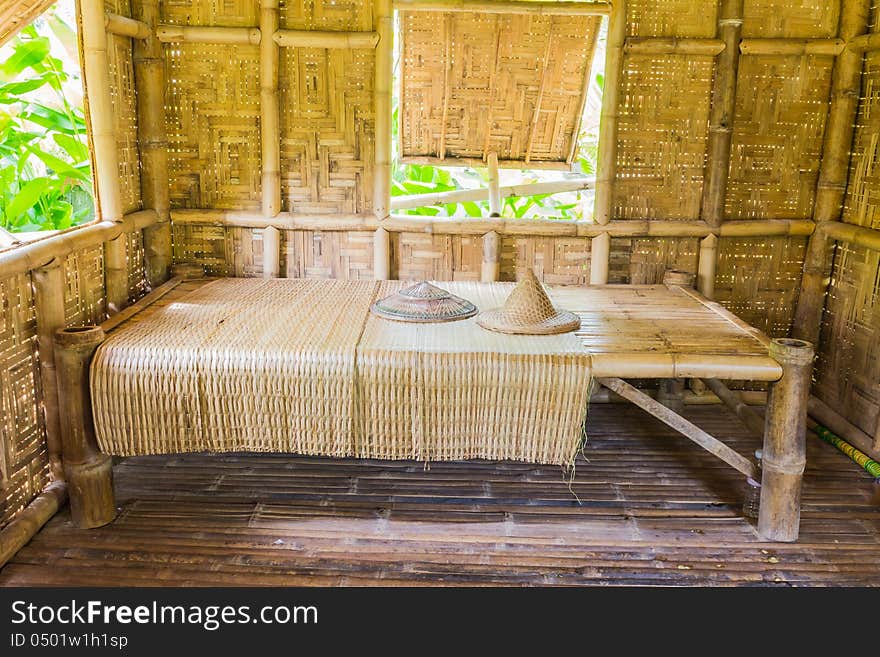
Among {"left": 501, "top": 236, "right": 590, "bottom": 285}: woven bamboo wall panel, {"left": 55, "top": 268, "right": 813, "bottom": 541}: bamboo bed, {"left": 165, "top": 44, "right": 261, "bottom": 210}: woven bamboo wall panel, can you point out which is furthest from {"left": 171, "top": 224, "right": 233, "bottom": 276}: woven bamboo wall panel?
{"left": 501, "top": 236, "right": 590, "bottom": 285}: woven bamboo wall panel

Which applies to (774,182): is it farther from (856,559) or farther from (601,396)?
(856,559)

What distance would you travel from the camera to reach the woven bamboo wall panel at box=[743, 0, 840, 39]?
3885 millimetres

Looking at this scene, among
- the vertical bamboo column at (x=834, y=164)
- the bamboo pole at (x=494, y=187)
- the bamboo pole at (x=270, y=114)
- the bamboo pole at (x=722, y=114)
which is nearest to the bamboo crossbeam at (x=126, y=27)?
the bamboo pole at (x=270, y=114)

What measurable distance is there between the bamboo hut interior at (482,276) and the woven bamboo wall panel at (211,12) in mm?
11

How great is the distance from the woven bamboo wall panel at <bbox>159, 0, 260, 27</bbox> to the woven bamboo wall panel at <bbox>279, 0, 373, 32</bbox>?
15cm

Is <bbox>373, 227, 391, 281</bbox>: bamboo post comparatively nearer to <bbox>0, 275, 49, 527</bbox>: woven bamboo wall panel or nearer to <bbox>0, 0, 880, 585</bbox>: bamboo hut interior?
<bbox>0, 0, 880, 585</bbox>: bamboo hut interior

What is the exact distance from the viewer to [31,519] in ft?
9.04

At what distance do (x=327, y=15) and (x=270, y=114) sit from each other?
0.53 meters

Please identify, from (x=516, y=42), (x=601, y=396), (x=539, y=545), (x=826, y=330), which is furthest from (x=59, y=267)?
(x=826, y=330)

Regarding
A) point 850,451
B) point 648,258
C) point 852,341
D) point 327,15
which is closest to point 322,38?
point 327,15

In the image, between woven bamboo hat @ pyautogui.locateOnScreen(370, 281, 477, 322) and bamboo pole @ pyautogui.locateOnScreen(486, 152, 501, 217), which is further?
bamboo pole @ pyautogui.locateOnScreen(486, 152, 501, 217)

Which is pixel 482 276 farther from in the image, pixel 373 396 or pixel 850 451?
pixel 850 451

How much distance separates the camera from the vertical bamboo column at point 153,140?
377 cm

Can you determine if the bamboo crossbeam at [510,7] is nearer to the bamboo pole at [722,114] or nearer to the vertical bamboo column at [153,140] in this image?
the bamboo pole at [722,114]
